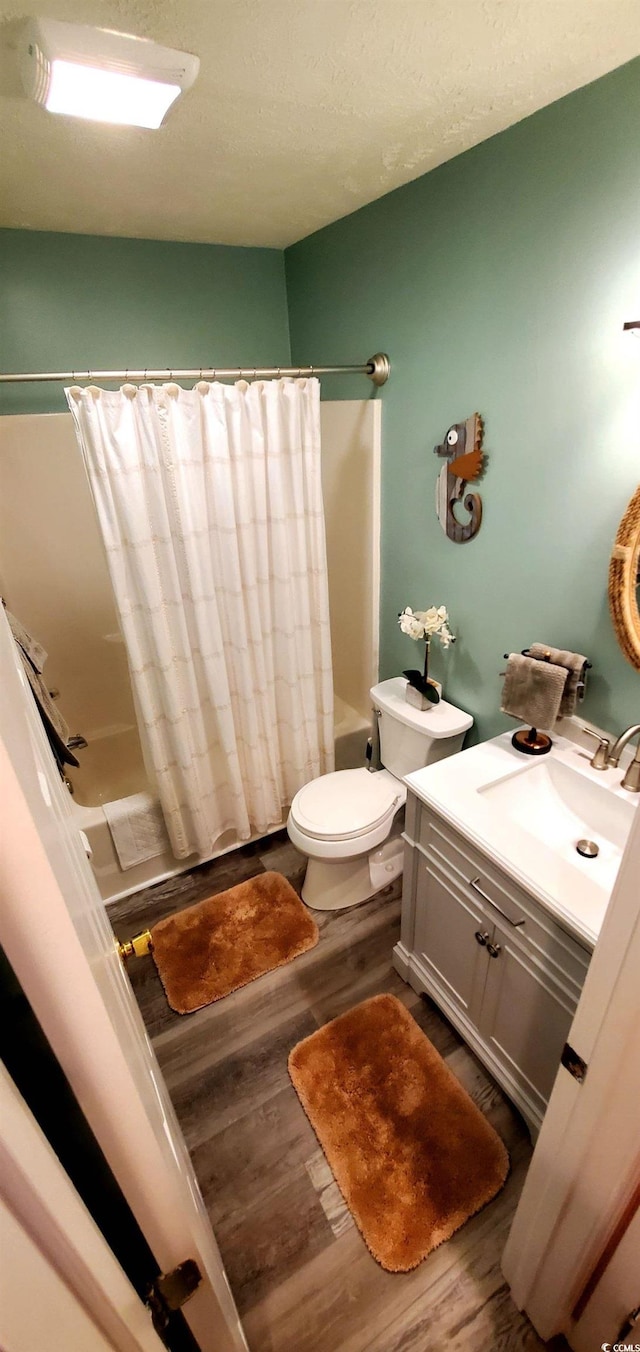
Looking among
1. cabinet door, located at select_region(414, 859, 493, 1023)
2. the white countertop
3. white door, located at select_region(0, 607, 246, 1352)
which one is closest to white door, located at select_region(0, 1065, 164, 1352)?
white door, located at select_region(0, 607, 246, 1352)

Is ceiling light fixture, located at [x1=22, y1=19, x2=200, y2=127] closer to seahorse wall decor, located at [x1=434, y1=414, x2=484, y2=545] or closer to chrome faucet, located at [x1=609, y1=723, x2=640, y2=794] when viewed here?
seahorse wall decor, located at [x1=434, y1=414, x2=484, y2=545]

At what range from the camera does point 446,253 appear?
1.55m

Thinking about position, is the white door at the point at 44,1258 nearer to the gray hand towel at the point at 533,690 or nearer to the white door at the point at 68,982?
the white door at the point at 68,982

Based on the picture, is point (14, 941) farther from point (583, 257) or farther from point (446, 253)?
point (446, 253)

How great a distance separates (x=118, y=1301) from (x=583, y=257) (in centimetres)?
182

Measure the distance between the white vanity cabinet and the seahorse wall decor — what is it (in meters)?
0.88

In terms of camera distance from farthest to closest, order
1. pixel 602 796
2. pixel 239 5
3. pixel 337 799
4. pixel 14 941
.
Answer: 1. pixel 337 799
2. pixel 602 796
3. pixel 239 5
4. pixel 14 941

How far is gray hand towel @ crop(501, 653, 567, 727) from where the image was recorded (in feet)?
4.65

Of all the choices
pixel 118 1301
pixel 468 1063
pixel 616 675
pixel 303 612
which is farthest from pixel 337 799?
pixel 118 1301

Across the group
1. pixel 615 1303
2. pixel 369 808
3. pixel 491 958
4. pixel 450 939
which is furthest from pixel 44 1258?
pixel 369 808

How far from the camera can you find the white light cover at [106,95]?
101cm

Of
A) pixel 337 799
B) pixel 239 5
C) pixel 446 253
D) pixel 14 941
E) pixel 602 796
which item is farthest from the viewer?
pixel 337 799

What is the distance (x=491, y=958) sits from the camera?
4.46 feet

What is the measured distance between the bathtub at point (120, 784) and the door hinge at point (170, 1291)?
154cm
